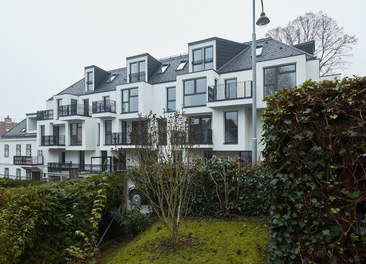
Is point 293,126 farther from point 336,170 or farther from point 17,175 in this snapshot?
point 17,175

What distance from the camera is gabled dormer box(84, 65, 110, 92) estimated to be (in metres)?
26.8

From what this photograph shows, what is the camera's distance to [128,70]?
80.1 feet

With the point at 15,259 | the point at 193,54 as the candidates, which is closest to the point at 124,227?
the point at 15,259

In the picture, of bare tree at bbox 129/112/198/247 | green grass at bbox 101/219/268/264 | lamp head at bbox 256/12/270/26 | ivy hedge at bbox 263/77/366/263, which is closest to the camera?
ivy hedge at bbox 263/77/366/263

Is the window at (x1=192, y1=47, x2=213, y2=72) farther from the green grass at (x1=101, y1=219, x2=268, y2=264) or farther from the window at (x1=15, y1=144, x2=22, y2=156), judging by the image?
the window at (x1=15, y1=144, x2=22, y2=156)

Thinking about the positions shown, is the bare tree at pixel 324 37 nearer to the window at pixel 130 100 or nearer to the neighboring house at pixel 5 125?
the window at pixel 130 100

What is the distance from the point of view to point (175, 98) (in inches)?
830

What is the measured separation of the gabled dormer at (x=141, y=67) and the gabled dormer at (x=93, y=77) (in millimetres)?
4745

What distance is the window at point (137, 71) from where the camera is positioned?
23797 millimetres

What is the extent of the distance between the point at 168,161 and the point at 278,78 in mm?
13360

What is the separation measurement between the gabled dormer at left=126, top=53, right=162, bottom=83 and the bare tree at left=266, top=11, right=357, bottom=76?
14.0 meters

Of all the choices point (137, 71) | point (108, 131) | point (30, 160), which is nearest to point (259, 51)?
point (137, 71)

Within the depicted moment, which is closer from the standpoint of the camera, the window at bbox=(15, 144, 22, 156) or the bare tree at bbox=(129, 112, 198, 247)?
the bare tree at bbox=(129, 112, 198, 247)

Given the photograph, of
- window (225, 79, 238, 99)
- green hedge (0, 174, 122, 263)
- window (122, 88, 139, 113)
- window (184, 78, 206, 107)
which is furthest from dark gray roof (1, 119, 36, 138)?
green hedge (0, 174, 122, 263)
